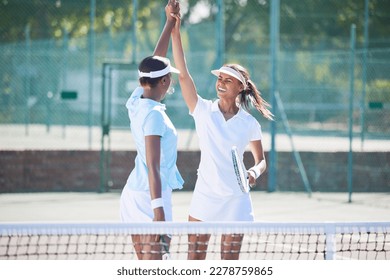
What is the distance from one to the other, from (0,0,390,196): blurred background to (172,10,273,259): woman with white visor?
29.8 ft

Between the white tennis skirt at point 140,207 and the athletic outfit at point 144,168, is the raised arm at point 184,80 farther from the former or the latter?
the white tennis skirt at point 140,207

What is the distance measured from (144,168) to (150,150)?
254 millimetres

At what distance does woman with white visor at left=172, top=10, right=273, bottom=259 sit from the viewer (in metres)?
6.57

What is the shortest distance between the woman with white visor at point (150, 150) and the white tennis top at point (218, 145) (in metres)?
0.43

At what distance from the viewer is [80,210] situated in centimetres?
1415

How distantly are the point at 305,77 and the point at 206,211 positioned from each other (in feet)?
87.2

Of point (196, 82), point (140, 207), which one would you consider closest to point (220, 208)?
point (140, 207)

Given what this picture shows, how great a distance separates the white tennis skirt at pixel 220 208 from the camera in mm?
6574

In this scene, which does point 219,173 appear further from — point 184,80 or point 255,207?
point 255,207

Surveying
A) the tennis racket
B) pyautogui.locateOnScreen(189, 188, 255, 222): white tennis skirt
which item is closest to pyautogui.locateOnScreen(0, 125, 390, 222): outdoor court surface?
pyautogui.locateOnScreen(189, 188, 255, 222): white tennis skirt
